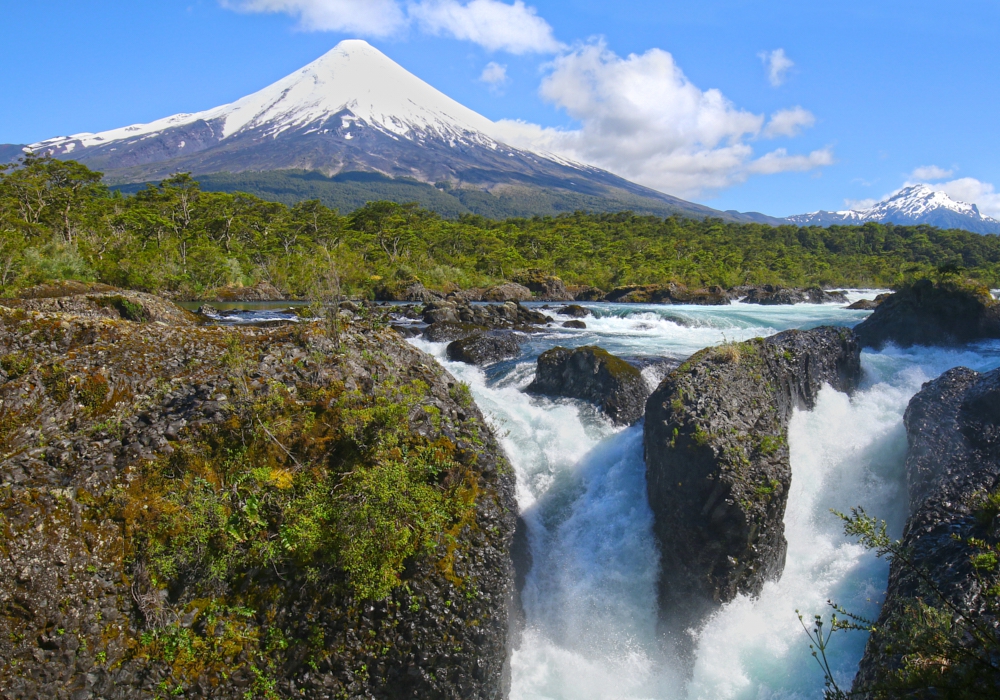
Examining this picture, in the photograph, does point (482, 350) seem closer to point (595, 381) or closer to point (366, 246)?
point (595, 381)

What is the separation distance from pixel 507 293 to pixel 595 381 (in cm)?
3161

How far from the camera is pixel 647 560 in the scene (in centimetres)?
729

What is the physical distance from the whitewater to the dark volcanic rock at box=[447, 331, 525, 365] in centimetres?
424

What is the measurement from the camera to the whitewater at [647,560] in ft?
20.4

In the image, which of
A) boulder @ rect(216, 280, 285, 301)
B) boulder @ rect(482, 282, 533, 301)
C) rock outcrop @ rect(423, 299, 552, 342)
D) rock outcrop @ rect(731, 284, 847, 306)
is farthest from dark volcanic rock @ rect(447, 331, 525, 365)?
rock outcrop @ rect(731, 284, 847, 306)

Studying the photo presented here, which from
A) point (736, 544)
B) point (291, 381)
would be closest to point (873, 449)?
point (736, 544)

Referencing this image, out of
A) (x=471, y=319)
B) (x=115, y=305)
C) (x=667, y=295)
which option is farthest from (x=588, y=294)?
(x=115, y=305)

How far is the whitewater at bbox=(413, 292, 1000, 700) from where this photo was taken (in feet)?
20.4

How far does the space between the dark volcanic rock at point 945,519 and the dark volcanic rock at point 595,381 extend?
4.75 meters

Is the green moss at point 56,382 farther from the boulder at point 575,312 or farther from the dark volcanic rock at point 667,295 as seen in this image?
the dark volcanic rock at point 667,295

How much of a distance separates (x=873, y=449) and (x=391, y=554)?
341 inches

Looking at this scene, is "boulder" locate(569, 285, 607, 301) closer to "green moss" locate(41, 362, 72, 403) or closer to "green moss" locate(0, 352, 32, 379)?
"green moss" locate(41, 362, 72, 403)

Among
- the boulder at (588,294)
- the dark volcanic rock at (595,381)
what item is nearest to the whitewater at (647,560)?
the dark volcanic rock at (595,381)

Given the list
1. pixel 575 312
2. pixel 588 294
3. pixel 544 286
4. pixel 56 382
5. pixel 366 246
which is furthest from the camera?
pixel 366 246
